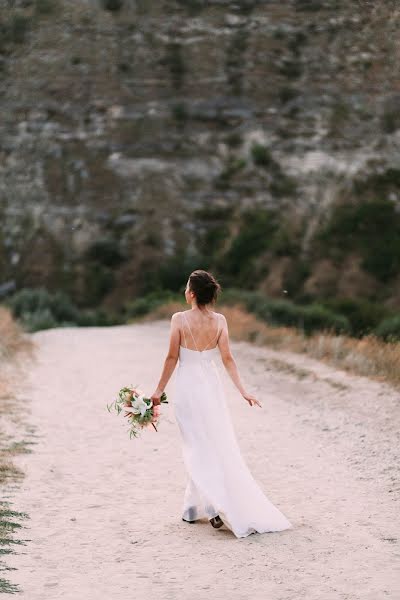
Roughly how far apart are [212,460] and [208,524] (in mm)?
589

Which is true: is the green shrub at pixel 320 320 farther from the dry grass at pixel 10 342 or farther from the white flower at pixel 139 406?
the white flower at pixel 139 406

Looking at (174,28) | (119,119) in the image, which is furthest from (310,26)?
(119,119)

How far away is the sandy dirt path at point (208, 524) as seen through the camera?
5766mm

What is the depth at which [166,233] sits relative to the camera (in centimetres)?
4822

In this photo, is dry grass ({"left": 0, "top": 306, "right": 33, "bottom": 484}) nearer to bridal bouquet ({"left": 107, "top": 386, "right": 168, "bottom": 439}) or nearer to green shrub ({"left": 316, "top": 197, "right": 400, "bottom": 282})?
bridal bouquet ({"left": 107, "top": 386, "right": 168, "bottom": 439})

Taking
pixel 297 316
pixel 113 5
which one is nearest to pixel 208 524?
pixel 297 316

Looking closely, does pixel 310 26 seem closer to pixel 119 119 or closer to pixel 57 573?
pixel 119 119

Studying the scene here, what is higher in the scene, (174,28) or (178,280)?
(174,28)

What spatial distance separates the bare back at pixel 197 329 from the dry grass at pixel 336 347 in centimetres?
776

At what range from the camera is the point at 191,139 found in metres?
50.1

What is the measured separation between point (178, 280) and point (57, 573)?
40190 millimetres

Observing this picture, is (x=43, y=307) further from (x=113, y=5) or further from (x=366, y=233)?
(x=113, y=5)

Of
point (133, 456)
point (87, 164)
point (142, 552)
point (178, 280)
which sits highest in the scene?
point (142, 552)

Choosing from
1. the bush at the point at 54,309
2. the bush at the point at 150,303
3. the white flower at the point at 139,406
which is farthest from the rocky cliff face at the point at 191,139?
the white flower at the point at 139,406
